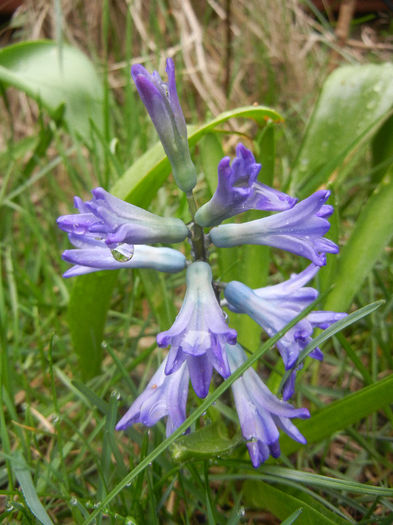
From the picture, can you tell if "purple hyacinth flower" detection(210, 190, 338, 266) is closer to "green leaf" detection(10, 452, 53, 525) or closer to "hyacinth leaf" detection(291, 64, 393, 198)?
"green leaf" detection(10, 452, 53, 525)

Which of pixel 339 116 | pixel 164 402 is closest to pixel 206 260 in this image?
pixel 164 402

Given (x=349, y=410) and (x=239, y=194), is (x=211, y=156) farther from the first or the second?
(x=349, y=410)

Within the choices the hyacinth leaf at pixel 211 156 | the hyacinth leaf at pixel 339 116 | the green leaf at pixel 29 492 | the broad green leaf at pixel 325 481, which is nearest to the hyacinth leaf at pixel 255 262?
the hyacinth leaf at pixel 211 156

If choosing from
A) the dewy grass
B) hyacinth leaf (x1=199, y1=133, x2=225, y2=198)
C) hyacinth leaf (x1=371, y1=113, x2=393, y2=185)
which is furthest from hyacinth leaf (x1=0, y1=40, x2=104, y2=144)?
hyacinth leaf (x1=371, y1=113, x2=393, y2=185)

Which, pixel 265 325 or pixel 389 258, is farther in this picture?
pixel 389 258

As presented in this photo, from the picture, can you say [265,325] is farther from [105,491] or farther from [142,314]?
[142,314]

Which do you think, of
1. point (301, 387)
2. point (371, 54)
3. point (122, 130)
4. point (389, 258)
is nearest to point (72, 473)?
point (301, 387)

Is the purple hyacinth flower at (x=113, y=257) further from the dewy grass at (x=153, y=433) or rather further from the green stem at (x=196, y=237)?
the dewy grass at (x=153, y=433)
